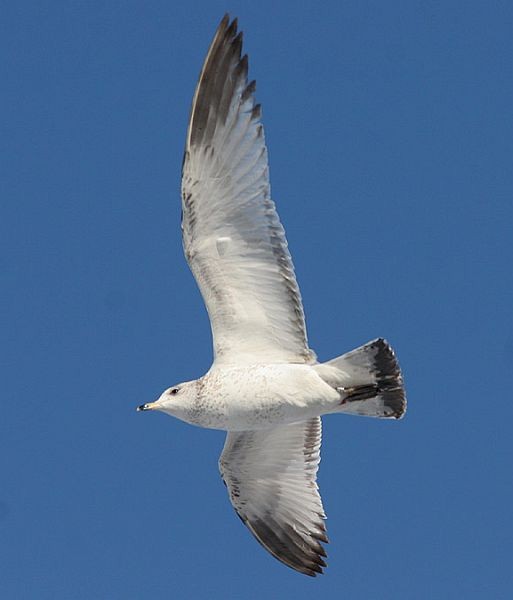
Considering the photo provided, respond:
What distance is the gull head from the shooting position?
12797 millimetres

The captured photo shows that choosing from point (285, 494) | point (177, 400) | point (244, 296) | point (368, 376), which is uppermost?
point (244, 296)

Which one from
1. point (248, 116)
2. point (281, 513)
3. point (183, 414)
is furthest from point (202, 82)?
point (281, 513)

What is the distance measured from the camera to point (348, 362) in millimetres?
12875

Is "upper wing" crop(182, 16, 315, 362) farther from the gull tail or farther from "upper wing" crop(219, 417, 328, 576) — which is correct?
"upper wing" crop(219, 417, 328, 576)

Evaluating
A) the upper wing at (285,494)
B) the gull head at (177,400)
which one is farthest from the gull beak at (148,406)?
the upper wing at (285,494)

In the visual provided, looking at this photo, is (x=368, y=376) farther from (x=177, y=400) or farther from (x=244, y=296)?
(x=177, y=400)

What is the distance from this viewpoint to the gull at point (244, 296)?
1259 cm

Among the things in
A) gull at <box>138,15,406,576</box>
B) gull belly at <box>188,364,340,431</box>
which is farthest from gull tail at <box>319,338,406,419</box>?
gull belly at <box>188,364,340,431</box>

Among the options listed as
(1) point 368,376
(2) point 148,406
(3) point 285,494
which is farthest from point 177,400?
(3) point 285,494

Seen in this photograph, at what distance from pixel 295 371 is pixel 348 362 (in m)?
0.53

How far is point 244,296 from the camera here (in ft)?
42.5

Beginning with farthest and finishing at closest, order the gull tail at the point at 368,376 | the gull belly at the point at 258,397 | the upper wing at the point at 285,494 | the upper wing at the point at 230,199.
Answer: the upper wing at the point at 285,494 → the gull tail at the point at 368,376 → the gull belly at the point at 258,397 → the upper wing at the point at 230,199

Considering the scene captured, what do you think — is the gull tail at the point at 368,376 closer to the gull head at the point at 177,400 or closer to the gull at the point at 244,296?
the gull at the point at 244,296

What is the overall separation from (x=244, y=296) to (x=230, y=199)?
1012 mm
